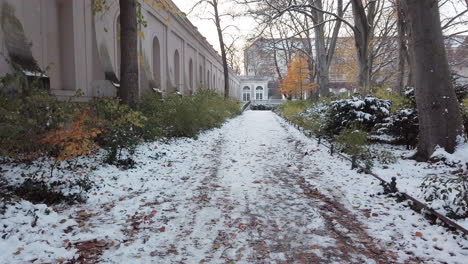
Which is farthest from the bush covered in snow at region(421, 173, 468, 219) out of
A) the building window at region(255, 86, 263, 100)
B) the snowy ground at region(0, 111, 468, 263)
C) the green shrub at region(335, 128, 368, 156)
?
the building window at region(255, 86, 263, 100)

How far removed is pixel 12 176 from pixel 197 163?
12.5 ft

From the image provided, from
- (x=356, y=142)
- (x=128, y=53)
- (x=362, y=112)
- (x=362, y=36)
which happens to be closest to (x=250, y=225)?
(x=356, y=142)

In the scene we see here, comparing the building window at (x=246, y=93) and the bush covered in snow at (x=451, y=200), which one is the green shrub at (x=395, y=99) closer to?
the bush covered in snow at (x=451, y=200)

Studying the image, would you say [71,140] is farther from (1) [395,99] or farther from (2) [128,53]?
(1) [395,99]

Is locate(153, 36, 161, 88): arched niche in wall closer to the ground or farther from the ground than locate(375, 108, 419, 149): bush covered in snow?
farther from the ground

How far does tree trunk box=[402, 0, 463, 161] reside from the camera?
6.79 meters

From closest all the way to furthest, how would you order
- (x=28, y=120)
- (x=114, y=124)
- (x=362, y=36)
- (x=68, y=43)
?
(x=28, y=120) → (x=114, y=124) → (x=68, y=43) → (x=362, y=36)

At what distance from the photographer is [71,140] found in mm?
5152

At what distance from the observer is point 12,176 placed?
5367mm

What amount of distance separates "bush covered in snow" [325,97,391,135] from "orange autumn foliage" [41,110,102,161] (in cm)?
701

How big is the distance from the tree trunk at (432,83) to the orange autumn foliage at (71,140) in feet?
20.5

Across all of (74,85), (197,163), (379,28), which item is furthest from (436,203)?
(379,28)

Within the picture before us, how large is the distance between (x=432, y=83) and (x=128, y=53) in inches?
275

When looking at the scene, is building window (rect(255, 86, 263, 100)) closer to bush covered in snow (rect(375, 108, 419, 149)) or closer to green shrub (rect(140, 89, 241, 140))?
green shrub (rect(140, 89, 241, 140))
